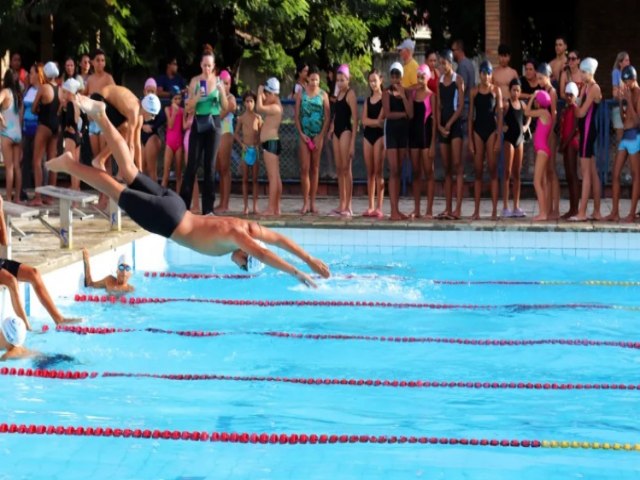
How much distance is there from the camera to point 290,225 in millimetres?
13289

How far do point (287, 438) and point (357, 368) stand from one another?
2.05 meters

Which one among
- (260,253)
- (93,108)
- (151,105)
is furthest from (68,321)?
(151,105)

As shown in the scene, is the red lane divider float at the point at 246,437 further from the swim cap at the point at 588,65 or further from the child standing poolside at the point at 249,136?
the child standing poolside at the point at 249,136

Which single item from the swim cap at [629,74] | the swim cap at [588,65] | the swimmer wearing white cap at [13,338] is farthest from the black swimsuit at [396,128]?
the swimmer wearing white cap at [13,338]

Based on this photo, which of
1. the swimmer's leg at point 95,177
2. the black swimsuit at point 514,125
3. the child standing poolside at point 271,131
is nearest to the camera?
the swimmer's leg at point 95,177

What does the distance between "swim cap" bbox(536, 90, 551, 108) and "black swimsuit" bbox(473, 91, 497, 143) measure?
1.50ft

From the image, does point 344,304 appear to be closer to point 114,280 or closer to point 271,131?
point 114,280

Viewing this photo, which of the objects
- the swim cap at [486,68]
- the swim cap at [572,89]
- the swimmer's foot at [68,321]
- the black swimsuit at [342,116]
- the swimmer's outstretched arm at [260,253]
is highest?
the swim cap at [486,68]

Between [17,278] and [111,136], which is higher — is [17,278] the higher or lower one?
the lower one

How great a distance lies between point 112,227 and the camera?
12648 millimetres

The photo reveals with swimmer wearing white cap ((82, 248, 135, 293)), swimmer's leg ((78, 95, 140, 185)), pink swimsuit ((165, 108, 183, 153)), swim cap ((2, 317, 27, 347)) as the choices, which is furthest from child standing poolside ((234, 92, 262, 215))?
swim cap ((2, 317, 27, 347))

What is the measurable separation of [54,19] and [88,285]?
9.03m

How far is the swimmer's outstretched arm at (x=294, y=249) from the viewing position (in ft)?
25.8

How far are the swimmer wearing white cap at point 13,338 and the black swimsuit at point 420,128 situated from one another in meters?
6.13
